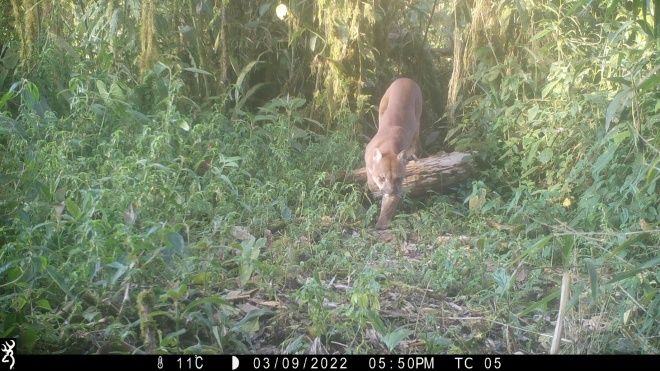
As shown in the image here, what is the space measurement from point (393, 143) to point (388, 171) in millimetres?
546

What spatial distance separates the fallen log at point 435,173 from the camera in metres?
5.78

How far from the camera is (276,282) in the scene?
387 cm

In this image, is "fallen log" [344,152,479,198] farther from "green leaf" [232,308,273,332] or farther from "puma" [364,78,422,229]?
"green leaf" [232,308,273,332]

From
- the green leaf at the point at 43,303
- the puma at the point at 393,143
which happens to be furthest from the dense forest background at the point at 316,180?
the puma at the point at 393,143

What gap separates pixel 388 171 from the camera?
5926 millimetres

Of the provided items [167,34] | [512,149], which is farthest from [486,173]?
[167,34]

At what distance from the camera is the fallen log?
19.0 feet

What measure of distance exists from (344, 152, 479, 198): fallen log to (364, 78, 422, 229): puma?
8cm

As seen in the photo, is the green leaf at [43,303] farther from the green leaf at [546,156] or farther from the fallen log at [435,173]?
the green leaf at [546,156]

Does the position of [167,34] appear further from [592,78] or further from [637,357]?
[637,357]

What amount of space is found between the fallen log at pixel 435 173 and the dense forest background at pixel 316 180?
0.29ft

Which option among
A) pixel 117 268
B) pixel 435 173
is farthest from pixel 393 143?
pixel 117 268

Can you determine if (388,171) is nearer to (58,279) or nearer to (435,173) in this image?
(435,173)

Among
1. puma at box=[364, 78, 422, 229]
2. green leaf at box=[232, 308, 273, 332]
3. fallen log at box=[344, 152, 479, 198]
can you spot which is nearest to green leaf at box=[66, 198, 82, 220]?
green leaf at box=[232, 308, 273, 332]
